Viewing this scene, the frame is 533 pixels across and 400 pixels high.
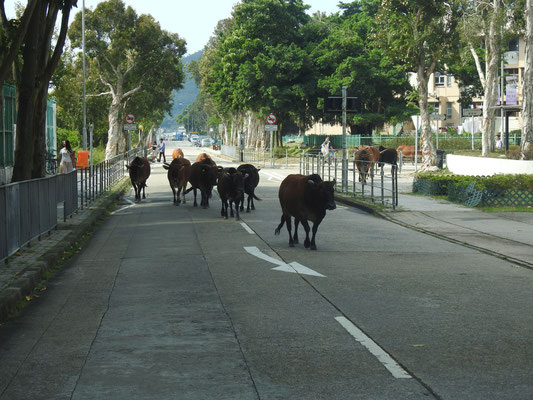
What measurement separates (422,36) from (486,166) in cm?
1203

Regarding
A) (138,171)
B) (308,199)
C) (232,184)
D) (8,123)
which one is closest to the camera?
(308,199)

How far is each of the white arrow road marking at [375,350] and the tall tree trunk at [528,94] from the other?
2385 centimetres

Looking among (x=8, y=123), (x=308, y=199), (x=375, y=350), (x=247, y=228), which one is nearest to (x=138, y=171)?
(x=8, y=123)

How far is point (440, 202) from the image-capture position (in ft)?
82.3

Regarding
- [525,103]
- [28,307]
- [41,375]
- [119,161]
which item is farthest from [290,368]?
[119,161]

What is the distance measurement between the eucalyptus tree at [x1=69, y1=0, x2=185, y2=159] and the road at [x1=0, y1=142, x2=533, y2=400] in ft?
162

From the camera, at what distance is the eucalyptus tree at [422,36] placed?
41.0 metres

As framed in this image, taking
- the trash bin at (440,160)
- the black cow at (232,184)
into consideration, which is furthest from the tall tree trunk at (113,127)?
the black cow at (232,184)

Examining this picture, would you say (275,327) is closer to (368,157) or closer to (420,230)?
(420,230)

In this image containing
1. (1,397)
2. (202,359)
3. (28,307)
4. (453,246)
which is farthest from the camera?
(453,246)

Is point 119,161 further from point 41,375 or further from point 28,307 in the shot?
point 41,375

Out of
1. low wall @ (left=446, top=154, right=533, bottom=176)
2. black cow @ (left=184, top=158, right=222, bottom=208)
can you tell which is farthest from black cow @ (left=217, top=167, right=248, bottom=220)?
low wall @ (left=446, top=154, right=533, bottom=176)

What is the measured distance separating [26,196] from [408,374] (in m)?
8.16

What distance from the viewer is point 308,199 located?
14.1 meters
